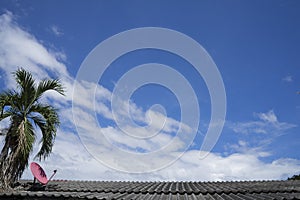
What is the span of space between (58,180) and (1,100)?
4.18m

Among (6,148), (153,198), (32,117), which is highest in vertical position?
(32,117)

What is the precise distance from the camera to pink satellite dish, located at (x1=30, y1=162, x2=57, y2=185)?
915 centimetres

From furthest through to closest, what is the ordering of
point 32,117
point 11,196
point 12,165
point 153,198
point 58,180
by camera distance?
point 58,180
point 32,117
point 12,165
point 11,196
point 153,198

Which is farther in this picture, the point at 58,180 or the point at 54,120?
the point at 58,180

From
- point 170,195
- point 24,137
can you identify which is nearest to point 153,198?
point 170,195

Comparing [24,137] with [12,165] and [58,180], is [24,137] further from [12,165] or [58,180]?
[58,180]

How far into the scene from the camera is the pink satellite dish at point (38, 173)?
360 inches

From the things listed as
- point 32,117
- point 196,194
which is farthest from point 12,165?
point 196,194

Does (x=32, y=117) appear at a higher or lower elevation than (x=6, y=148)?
higher

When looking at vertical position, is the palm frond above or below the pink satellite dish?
above

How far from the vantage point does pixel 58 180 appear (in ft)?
37.3

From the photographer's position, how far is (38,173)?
30.7 feet

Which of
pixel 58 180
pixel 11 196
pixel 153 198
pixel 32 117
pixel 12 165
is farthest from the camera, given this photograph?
pixel 58 180

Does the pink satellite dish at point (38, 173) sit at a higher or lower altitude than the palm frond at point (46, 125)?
lower
